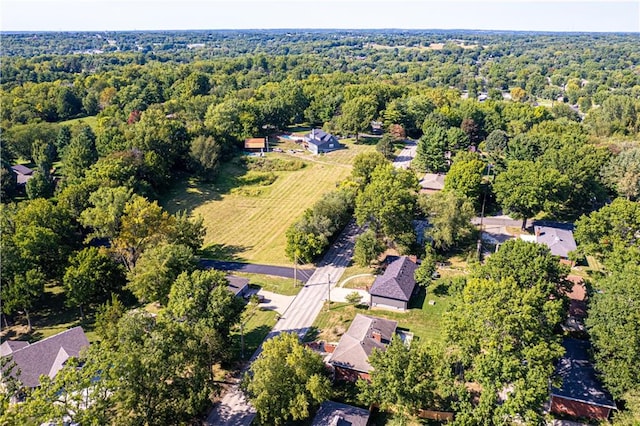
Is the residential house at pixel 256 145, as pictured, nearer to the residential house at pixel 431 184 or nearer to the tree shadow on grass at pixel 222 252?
the residential house at pixel 431 184

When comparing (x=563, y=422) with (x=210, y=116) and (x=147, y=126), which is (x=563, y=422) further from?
(x=210, y=116)

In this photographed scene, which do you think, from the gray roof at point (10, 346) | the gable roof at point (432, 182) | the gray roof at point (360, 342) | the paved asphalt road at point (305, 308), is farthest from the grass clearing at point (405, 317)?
the gable roof at point (432, 182)

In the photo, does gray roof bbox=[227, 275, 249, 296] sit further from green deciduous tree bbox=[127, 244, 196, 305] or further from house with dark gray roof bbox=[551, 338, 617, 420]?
house with dark gray roof bbox=[551, 338, 617, 420]

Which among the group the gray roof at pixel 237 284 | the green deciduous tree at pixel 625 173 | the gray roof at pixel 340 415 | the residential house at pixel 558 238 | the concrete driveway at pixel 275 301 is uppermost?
the green deciduous tree at pixel 625 173

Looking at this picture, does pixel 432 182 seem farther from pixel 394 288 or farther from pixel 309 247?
pixel 394 288

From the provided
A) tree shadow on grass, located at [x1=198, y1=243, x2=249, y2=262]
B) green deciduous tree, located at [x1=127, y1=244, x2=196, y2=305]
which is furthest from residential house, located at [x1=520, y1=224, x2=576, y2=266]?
green deciduous tree, located at [x1=127, y1=244, x2=196, y2=305]
